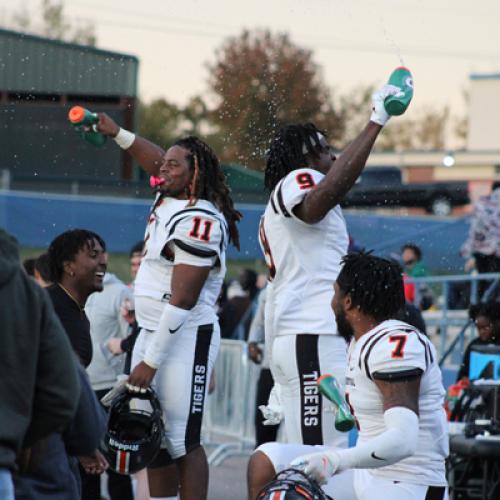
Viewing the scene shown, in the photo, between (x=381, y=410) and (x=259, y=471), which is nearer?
(x=381, y=410)

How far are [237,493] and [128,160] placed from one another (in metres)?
9.91

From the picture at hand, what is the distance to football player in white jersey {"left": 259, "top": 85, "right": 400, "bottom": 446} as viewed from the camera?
5.23 metres

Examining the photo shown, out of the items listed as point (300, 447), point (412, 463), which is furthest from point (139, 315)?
point (412, 463)

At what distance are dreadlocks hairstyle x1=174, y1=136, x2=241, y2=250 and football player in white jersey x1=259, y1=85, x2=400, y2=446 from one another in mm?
520

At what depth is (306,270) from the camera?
540 cm

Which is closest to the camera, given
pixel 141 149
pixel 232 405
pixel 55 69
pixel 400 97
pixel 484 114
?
pixel 400 97

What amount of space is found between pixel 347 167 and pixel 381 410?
43.6 inches

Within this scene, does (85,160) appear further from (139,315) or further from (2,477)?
(2,477)

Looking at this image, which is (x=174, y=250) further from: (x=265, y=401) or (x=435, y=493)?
(x=265, y=401)

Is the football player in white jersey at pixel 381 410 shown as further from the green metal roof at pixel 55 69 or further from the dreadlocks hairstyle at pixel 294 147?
the green metal roof at pixel 55 69

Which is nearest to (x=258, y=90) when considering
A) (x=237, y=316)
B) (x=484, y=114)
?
(x=237, y=316)

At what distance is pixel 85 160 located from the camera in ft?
54.9

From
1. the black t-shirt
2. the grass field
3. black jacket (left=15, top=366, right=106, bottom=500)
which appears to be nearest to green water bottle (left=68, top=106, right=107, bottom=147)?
the black t-shirt

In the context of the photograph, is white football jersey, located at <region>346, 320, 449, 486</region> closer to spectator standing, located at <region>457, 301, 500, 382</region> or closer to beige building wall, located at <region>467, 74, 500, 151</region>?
spectator standing, located at <region>457, 301, 500, 382</region>
